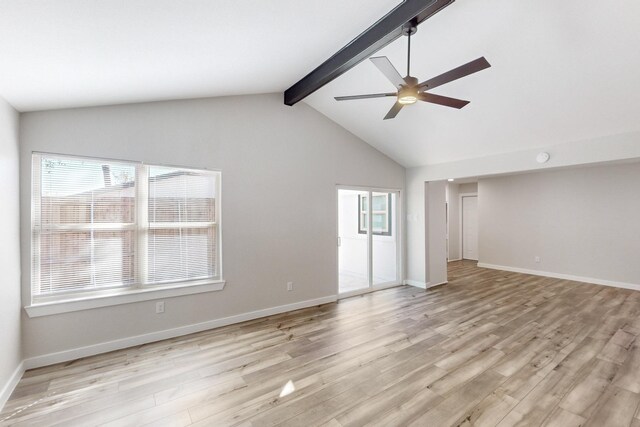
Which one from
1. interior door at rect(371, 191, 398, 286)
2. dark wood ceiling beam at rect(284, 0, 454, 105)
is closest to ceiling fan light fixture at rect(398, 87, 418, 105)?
dark wood ceiling beam at rect(284, 0, 454, 105)

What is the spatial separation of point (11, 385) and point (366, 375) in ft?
9.99

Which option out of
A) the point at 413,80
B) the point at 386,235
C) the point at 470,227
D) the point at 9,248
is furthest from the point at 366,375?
the point at 470,227

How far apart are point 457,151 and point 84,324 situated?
549 centimetres

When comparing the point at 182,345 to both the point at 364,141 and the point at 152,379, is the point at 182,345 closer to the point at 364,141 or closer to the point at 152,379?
the point at 152,379

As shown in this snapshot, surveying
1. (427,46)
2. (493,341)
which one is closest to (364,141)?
(427,46)

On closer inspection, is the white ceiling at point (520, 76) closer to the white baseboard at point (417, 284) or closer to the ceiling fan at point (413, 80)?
the ceiling fan at point (413, 80)

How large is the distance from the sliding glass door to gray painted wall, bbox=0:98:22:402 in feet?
14.4

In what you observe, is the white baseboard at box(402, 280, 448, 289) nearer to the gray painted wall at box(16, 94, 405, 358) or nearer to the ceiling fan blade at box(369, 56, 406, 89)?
the gray painted wall at box(16, 94, 405, 358)

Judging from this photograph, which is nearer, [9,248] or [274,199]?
[9,248]

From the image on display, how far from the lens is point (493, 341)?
326 cm

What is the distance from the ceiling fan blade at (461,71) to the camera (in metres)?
2.00

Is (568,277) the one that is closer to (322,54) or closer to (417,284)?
(417,284)

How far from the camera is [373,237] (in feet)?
19.4

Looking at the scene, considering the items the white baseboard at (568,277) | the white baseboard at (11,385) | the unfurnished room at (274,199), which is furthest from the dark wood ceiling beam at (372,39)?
the white baseboard at (568,277)
